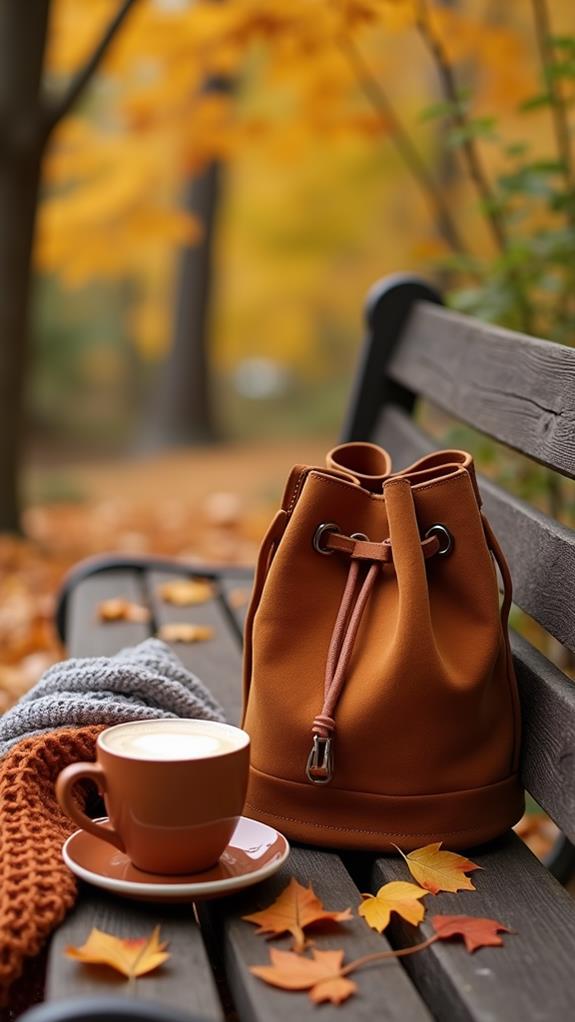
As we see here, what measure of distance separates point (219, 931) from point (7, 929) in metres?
0.23

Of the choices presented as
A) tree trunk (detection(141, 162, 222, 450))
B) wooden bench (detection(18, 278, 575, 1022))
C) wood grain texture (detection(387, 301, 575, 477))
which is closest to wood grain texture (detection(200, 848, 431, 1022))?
wooden bench (detection(18, 278, 575, 1022))

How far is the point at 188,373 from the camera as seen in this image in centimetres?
1302

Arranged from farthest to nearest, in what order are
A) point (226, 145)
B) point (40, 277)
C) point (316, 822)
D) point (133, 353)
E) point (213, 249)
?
point (133, 353) < point (40, 277) < point (213, 249) < point (226, 145) < point (316, 822)

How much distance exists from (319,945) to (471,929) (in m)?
0.16

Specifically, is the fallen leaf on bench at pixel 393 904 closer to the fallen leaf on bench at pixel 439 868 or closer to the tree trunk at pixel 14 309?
the fallen leaf on bench at pixel 439 868

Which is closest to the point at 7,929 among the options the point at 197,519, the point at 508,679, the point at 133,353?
the point at 508,679

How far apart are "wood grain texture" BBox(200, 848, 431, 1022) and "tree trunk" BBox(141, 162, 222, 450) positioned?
11362 millimetres

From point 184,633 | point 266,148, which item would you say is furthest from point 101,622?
point 266,148

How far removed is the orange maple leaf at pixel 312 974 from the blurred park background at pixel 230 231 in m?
1.93

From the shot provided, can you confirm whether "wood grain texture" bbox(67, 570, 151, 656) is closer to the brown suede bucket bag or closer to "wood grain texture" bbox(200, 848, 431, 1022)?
the brown suede bucket bag

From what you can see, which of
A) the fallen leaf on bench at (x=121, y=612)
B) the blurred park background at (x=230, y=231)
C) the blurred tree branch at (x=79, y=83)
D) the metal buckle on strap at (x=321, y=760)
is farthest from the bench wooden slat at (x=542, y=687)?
the blurred tree branch at (x=79, y=83)

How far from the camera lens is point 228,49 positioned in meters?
5.70

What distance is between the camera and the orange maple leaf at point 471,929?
4.18ft

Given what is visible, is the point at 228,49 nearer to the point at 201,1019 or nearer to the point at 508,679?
the point at 508,679
